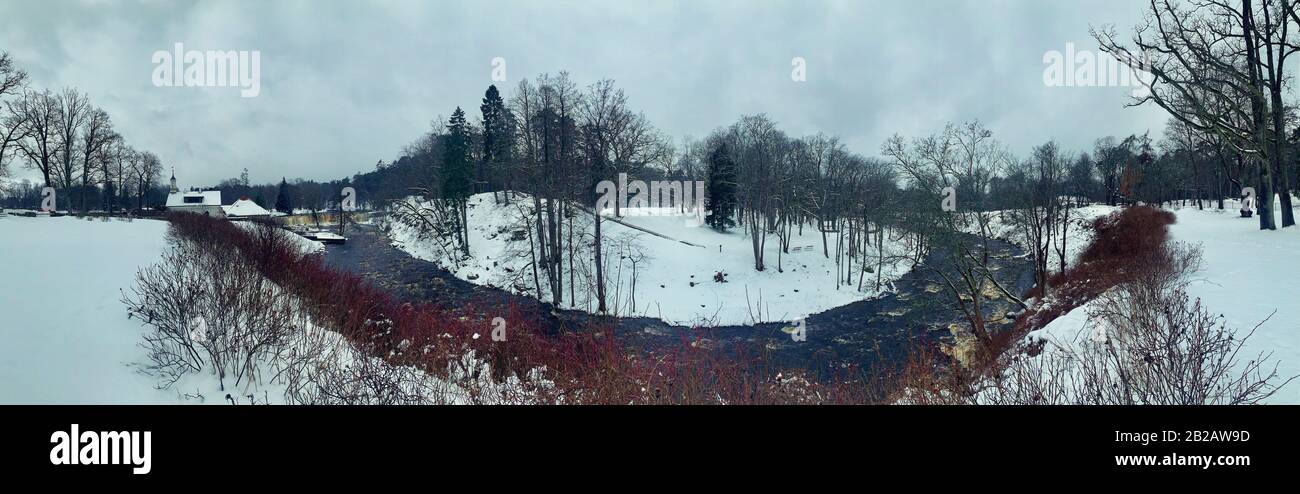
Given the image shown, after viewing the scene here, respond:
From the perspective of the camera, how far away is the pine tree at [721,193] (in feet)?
156

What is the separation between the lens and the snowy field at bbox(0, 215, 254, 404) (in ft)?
19.1

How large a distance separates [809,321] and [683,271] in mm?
Result: 10383

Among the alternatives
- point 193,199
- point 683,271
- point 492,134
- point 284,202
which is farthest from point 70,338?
point 193,199

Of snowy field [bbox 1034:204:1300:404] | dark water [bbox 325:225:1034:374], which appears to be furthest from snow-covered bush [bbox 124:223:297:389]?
snowy field [bbox 1034:204:1300:404]

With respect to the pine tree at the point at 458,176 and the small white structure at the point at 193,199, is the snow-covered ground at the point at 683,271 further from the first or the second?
the small white structure at the point at 193,199

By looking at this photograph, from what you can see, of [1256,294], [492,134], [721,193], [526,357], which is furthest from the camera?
[492,134]

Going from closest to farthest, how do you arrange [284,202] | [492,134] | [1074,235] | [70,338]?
1. [70,338]
2. [1074,235]
3. [492,134]
4. [284,202]

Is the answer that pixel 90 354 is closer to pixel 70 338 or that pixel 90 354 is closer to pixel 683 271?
pixel 70 338

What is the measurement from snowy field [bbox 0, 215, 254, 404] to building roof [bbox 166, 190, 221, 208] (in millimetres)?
88083

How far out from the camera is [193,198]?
80.3 meters

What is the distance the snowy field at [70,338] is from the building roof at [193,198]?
289 feet

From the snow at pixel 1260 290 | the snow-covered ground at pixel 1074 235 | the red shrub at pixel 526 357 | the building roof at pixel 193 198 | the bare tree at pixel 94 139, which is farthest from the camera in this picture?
the building roof at pixel 193 198

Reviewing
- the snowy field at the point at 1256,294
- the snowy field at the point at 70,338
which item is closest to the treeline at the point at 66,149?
the snowy field at the point at 70,338
